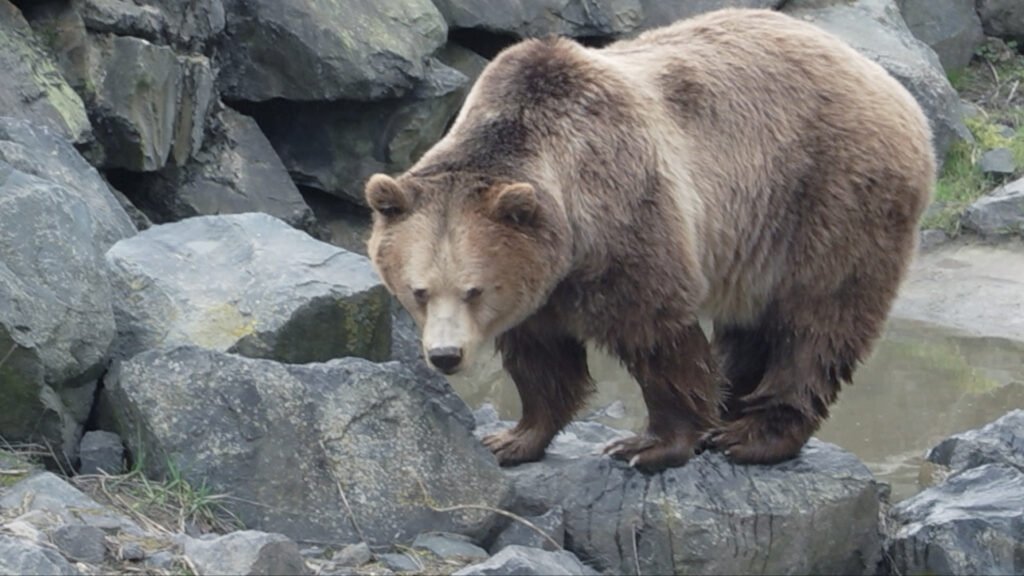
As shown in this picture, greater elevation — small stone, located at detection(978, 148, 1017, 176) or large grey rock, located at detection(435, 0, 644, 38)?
large grey rock, located at detection(435, 0, 644, 38)

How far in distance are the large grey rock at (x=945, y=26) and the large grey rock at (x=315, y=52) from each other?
6056 millimetres

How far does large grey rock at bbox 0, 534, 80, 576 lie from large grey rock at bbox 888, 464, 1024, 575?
121 inches

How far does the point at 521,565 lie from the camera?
4801 mm

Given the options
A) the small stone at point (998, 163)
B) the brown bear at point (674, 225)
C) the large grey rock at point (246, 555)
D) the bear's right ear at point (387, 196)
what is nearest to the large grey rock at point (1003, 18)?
the small stone at point (998, 163)

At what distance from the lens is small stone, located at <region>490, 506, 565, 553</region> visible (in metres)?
5.66

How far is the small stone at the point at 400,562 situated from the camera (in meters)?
5.20

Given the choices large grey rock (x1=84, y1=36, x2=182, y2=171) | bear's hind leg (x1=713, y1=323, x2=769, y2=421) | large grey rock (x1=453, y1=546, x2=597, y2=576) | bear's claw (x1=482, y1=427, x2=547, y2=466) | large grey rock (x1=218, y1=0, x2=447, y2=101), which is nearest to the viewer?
large grey rock (x1=453, y1=546, x2=597, y2=576)

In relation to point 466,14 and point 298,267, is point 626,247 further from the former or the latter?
point 466,14

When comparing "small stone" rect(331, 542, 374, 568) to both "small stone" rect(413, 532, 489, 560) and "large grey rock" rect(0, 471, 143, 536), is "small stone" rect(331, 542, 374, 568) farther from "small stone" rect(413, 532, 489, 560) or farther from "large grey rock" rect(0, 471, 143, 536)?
"large grey rock" rect(0, 471, 143, 536)

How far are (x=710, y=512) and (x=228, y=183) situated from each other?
4821 millimetres

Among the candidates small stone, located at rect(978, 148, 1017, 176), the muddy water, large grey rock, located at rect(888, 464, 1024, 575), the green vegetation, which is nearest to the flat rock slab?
the muddy water

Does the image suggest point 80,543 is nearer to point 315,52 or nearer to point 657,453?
point 657,453

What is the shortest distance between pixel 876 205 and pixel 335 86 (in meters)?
4.80

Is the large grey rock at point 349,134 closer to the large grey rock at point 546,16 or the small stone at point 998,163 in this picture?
the large grey rock at point 546,16
